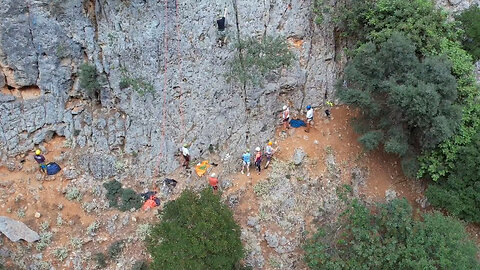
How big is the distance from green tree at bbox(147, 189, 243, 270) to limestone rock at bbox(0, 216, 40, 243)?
5511mm

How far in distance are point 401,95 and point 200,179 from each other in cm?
859

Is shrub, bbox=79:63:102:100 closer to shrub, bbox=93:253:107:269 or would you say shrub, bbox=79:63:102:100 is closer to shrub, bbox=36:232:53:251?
shrub, bbox=36:232:53:251

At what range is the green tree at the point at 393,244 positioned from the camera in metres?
14.0

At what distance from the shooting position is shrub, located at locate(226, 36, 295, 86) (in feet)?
58.4

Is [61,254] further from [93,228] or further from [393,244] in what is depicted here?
[393,244]

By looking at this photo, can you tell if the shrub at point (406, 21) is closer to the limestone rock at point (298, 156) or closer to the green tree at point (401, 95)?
the green tree at point (401, 95)

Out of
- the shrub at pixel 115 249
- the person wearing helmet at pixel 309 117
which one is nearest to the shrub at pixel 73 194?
the shrub at pixel 115 249

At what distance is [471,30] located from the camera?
18219 mm

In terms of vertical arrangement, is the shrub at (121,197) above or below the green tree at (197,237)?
below

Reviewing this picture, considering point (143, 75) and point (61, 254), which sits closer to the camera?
point (61, 254)

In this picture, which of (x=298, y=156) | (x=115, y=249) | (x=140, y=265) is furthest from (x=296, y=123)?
(x=115, y=249)

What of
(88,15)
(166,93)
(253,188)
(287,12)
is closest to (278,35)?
(287,12)

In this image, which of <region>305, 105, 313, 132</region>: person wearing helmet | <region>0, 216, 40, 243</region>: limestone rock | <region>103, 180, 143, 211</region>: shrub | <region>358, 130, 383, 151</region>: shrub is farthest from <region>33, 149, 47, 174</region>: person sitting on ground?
<region>358, 130, 383, 151</region>: shrub

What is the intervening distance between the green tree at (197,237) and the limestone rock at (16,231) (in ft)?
18.1
